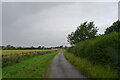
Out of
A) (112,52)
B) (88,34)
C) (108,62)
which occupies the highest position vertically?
(88,34)

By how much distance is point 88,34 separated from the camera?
37.7 metres

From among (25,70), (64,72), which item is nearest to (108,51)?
(64,72)

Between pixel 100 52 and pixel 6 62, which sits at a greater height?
pixel 100 52

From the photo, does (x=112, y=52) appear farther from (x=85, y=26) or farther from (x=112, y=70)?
(x=85, y=26)

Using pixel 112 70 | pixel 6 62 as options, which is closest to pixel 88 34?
pixel 6 62

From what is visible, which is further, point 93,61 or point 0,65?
point 0,65

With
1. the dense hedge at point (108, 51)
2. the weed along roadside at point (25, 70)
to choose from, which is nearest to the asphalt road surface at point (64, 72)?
the weed along roadside at point (25, 70)

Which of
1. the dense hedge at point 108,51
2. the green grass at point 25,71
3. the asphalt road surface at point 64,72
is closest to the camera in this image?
the dense hedge at point 108,51

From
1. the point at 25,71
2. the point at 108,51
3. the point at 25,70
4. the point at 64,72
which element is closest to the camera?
the point at 108,51

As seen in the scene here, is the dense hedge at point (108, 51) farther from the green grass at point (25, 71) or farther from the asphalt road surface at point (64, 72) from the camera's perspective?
the green grass at point (25, 71)

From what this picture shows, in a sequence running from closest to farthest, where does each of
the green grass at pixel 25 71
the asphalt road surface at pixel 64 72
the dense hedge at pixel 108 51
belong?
the dense hedge at pixel 108 51 < the asphalt road surface at pixel 64 72 < the green grass at pixel 25 71

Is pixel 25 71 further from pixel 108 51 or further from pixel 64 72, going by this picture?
pixel 108 51

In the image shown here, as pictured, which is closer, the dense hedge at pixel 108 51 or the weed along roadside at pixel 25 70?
the dense hedge at pixel 108 51

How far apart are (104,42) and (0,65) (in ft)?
41.2
